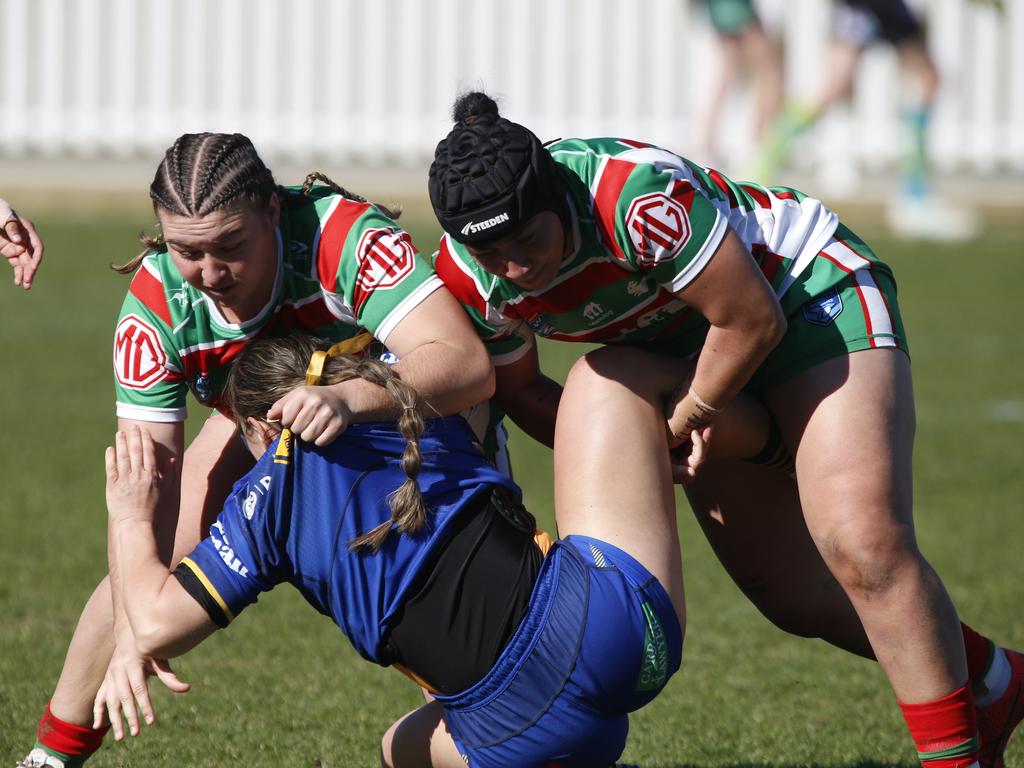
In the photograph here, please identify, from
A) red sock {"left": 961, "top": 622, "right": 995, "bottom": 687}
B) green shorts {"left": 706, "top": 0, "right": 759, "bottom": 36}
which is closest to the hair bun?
red sock {"left": 961, "top": 622, "right": 995, "bottom": 687}

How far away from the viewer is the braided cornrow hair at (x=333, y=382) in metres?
2.95

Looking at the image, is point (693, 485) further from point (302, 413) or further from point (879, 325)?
point (302, 413)

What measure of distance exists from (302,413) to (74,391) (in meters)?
6.32

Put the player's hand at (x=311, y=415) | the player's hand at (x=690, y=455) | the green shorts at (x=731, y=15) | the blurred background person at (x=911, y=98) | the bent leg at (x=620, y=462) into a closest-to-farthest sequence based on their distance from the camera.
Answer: the player's hand at (x=311, y=415) < the bent leg at (x=620, y=462) < the player's hand at (x=690, y=455) < the blurred background person at (x=911, y=98) < the green shorts at (x=731, y=15)

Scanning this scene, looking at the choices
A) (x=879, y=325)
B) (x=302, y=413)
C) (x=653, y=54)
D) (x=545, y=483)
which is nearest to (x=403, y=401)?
(x=302, y=413)

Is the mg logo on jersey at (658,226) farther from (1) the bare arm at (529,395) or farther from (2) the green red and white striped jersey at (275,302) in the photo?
(1) the bare arm at (529,395)

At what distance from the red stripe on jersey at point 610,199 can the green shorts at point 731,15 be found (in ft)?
38.1

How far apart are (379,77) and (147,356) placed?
43.8 ft

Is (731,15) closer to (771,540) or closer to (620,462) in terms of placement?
(771,540)

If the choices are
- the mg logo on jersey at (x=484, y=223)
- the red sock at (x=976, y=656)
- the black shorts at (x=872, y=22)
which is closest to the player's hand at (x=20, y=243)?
the mg logo on jersey at (x=484, y=223)

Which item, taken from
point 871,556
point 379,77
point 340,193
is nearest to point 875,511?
point 871,556

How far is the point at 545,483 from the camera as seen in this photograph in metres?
7.23

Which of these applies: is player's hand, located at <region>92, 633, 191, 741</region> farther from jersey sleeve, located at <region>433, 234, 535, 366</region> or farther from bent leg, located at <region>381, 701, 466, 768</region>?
jersey sleeve, located at <region>433, 234, 535, 366</region>

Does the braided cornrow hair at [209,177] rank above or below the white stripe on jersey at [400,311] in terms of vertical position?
above
